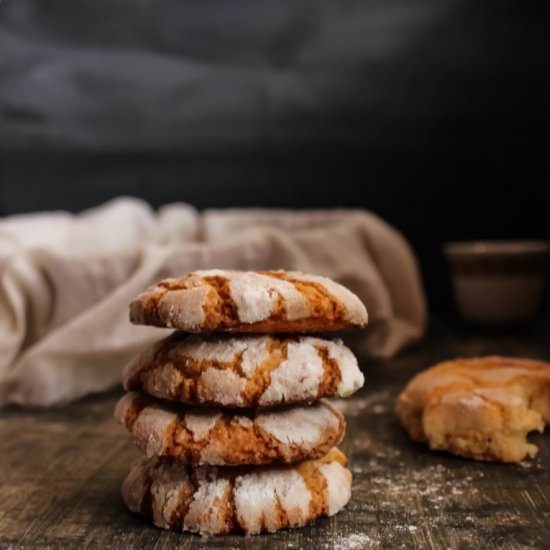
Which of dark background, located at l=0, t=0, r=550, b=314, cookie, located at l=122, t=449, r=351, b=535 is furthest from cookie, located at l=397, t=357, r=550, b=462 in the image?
dark background, located at l=0, t=0, r=550, b=314

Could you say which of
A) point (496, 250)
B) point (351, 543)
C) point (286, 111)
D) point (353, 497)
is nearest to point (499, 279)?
point (496, 250)

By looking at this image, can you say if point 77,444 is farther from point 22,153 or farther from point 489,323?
point 22,153

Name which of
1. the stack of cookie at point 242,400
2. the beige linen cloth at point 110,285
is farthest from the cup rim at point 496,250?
the stack of cookie at point 242,400

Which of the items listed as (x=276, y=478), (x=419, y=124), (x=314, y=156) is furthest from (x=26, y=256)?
(x=419, y=124)

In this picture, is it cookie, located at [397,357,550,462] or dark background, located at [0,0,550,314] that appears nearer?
cookie, located at [397,357,550,462]

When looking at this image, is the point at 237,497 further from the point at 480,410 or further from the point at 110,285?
the point at 110,285

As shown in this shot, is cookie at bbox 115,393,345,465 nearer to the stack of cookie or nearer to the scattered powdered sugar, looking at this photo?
the stack of cookie
